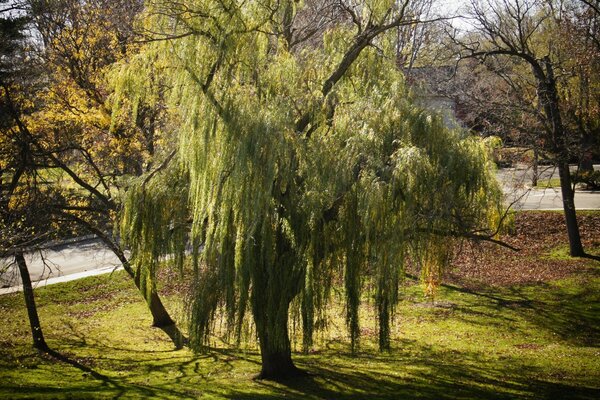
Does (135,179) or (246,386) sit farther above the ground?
(135,179)

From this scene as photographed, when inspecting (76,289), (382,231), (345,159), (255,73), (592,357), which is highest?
(255,73)

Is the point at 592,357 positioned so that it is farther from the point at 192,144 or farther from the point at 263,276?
the point at 192,144

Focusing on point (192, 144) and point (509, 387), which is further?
point (509, 387)

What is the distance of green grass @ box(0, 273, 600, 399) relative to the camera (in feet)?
39.7

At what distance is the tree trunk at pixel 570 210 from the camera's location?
2188cm

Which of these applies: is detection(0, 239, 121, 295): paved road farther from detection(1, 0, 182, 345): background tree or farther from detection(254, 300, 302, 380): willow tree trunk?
detection(254, 300, 302, 380): willow tree trunk

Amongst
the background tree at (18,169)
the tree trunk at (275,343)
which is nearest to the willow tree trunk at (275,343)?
the tree trunk at (275,343)

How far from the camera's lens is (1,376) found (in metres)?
13.1

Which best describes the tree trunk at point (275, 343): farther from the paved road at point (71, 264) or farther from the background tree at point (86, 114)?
the paved road at point (71, 264)

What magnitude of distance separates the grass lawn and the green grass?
1.4 inches

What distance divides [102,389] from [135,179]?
13.0 feet

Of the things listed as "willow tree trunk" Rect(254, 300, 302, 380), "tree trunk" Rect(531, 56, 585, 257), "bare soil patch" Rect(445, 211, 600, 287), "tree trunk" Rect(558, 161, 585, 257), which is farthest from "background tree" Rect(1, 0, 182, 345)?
"tree trunk" Rect(558, 161, 585, 257)

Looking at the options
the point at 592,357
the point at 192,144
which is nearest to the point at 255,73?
the point at 192,144

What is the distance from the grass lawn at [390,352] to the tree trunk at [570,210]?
0.53 meters
